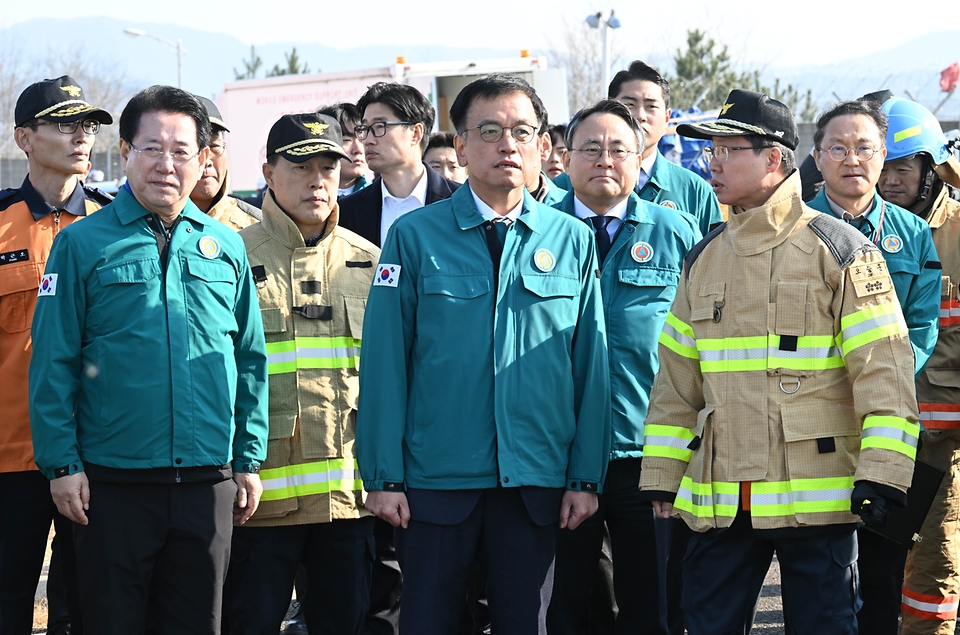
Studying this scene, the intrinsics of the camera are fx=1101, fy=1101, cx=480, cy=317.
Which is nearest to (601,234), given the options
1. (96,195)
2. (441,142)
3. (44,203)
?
(96,195)

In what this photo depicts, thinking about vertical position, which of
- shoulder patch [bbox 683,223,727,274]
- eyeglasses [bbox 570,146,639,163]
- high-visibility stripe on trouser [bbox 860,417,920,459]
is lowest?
high-visibility stripe on trouser [bbox 860,417,920,459]

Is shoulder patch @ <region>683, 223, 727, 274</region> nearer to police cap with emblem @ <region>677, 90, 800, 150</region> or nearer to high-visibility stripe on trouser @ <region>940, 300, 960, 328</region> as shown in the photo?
police cap with emblem @ <region>677, 90, 800, 150</region>

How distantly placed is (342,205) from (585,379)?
2408mm

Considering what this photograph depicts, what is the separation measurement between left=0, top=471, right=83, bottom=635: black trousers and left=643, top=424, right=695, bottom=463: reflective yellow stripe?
2.58 meters

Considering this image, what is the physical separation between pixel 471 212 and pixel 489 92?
0.47 m

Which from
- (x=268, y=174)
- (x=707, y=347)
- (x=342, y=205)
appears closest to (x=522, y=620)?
(x=707, y=347)

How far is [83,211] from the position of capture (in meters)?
5.24

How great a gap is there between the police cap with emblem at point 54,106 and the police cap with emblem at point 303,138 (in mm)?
785

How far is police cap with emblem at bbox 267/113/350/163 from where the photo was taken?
192 inches

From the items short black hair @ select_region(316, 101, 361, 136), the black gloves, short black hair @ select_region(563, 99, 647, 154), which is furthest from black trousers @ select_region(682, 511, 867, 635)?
short black hair @ select_region(316, 101, 361, 136)

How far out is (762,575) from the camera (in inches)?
159

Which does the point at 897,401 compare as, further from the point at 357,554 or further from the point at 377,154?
the point at 377,154

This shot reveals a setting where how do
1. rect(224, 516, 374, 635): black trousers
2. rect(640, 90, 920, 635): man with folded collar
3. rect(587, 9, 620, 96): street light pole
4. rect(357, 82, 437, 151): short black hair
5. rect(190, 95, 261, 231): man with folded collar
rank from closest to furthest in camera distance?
rect(640, 90, 920, 635): man with folded collar
rect(224, 516, 374, 635): black trousers
rect(190, 95, 261, 231): man with folded collar
rect(357, 82, 437, 151): short black hair
rect(587, 9, 620, 96): street light pole

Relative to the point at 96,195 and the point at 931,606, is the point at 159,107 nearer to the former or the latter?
the point at 96,195
